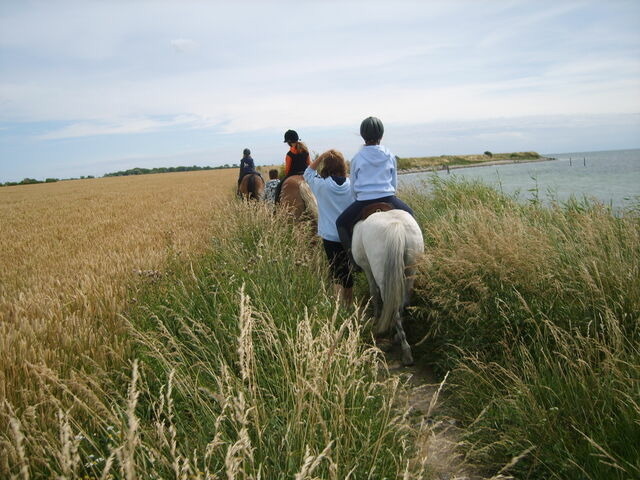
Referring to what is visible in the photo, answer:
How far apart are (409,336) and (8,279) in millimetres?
5563

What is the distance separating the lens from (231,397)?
2123mm

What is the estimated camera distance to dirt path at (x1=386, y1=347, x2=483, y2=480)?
2.17 meters

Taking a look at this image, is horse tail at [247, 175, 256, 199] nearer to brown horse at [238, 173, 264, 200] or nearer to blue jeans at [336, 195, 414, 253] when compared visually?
brown horse at [238, 173, 264, 200]

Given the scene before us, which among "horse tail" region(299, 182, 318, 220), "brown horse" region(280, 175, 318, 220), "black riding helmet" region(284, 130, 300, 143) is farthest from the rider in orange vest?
"horse tail" region(299, 182, 318, 220)

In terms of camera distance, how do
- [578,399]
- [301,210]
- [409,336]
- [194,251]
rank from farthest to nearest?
[301,210] → [194,251] → [409,336] → [578,399]

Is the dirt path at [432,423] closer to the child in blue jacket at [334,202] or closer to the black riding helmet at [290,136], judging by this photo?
the child in blue jacket at [334,202]

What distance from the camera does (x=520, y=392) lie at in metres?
2.67

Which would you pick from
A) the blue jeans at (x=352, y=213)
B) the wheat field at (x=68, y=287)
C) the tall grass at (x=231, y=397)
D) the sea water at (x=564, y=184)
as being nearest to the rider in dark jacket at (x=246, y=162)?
the wheat field at (x=68, y=287)

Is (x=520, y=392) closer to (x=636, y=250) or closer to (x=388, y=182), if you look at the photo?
(x=636, y=250)

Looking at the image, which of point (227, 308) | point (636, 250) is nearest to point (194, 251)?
point (227, 308)

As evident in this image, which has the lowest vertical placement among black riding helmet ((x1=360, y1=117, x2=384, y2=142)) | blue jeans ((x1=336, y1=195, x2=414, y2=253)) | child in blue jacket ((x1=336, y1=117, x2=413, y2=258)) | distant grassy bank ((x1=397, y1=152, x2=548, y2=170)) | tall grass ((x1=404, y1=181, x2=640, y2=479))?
tall grass ((x1=404, y1=181, x2=640, y2=479))

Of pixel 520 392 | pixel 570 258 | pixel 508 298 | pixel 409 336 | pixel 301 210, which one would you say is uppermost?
pixel 301 210

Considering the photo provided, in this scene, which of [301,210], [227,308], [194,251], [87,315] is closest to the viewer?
[227,308]

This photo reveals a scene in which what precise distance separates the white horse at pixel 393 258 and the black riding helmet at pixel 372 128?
92cm
